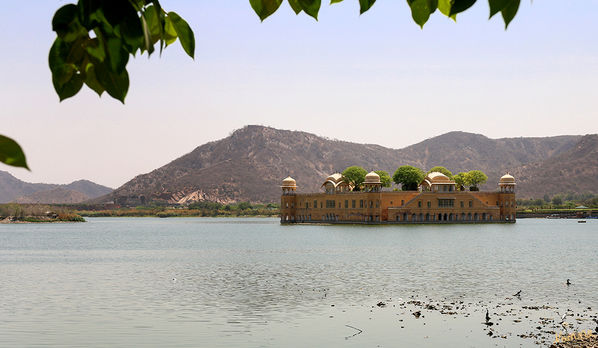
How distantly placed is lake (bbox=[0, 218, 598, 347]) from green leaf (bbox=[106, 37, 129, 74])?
19.0 meters

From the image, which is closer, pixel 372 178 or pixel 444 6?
pixel 444 6

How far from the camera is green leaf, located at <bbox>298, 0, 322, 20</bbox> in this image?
2.17m

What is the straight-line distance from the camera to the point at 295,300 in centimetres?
2989

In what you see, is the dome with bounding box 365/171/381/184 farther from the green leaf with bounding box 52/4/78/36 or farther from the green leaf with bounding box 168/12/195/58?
the green leaf with bounding box 52/4/78/36

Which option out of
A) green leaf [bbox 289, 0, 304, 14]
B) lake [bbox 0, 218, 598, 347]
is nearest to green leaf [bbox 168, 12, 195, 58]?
green leaf [bbox 289, 0, 304, 14]

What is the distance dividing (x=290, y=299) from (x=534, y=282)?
49.8 feet

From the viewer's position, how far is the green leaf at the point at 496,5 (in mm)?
1677

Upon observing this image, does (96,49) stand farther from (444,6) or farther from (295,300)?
(295,300)

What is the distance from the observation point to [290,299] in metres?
30.4

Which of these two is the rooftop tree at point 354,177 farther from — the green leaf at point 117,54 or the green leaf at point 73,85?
the green leaf at point 117,54

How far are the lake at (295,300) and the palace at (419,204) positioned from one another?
57029 millimetres

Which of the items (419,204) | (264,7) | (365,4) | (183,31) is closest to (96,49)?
(183,31)

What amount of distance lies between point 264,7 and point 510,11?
2.67 feet

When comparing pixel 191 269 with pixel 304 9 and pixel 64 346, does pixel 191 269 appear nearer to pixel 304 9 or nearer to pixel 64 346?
pixel 64 346
